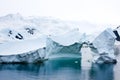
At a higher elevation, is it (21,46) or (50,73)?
(21,46)

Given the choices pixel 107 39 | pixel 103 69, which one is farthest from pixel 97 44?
pixel 103 69

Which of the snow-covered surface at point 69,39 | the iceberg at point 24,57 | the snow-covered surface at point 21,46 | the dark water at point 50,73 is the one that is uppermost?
the snow-covered surface at point 69,39

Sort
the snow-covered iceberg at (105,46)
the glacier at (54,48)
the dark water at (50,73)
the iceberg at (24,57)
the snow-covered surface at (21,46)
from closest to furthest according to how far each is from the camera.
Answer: the dark water at (50,73) < the iceberg at (24,57) < the glacier at (54,48) < the snow-covered surface at (21,46) < the snow-covered iceberg at (105,46)

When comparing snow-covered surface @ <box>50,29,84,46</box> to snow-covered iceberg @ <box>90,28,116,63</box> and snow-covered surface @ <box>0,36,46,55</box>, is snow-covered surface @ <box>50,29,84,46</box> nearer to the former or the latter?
snow-covered surface @ <box>0,36,46,55</box>

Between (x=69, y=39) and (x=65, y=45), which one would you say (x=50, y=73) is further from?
(x=69, y=39)

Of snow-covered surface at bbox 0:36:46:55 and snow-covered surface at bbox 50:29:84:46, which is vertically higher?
snow-covered surface at bbox 50:29:84:46

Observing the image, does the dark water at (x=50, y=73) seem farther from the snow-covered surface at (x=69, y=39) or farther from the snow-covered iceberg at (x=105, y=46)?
the snow-covered surface at (x=69, y=39)

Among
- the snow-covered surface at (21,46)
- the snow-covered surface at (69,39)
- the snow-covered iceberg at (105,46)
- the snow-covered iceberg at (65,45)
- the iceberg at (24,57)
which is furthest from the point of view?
the snow-covered surface at (69,39)

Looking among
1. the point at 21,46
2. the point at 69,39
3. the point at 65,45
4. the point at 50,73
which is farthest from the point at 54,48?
the point at 50,73

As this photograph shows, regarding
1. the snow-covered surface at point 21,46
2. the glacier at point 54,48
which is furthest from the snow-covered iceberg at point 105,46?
the snow-covered surface at point 21,46

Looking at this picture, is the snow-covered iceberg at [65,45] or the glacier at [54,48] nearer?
the glacier at [54,48]

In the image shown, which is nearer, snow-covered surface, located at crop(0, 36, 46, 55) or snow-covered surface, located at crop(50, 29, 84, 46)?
snow-covered surface, located at crop(0, 36, 46, 55)

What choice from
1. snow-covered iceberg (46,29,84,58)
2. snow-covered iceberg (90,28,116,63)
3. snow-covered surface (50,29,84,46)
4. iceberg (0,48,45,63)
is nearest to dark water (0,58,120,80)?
iceberg (0,48,45,63)

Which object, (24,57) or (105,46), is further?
(105,46)
